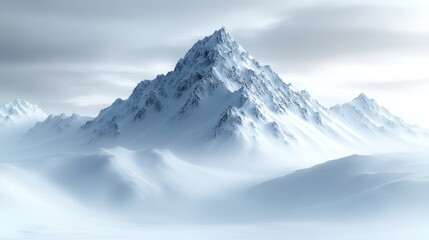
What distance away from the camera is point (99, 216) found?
100m

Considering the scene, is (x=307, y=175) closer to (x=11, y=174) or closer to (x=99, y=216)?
(x=99, y=216)

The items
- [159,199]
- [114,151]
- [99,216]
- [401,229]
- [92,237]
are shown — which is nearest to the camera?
[92,237]

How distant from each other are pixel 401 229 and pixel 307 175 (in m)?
46.6

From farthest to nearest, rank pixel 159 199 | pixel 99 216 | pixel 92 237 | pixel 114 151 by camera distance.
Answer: pixel 114 151 → pixel 159 199 → pixel 99 216 → pixel 92 237

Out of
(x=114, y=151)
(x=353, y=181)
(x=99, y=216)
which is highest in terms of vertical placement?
(x=114, y=151)

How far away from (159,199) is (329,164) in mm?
41885

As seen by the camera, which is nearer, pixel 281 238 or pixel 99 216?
pixel 281 238

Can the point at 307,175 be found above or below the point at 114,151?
below

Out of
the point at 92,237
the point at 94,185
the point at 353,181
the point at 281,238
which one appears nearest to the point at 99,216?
the point at 94,185

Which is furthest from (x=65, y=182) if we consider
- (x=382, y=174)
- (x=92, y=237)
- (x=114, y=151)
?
(x=382, y=174)

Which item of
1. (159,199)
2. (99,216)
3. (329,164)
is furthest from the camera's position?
(329,164)

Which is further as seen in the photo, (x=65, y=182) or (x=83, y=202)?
(x=65, y=182)

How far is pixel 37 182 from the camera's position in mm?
112500

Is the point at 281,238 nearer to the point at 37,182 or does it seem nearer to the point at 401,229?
the point at 401,229
